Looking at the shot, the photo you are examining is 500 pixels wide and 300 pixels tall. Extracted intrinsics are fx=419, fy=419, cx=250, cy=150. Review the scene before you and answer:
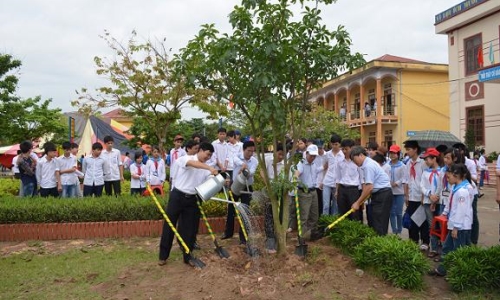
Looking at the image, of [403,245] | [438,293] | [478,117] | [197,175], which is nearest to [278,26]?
[197,175]

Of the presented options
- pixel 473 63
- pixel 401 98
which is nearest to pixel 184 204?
pixel 473 63

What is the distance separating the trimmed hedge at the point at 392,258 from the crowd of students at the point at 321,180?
0.53 m

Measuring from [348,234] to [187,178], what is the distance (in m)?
2.30

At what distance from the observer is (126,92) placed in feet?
48.9

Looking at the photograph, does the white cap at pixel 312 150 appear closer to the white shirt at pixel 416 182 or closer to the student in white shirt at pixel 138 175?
the white shirt at pixel 416 182

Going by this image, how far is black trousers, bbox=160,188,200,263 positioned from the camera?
219 inches

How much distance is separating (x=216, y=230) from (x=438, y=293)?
400cm

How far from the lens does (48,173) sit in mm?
8406

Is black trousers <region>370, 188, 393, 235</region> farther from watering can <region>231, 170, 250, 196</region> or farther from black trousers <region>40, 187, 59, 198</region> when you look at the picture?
black trousers <region>40, 187, 59, 198</region>

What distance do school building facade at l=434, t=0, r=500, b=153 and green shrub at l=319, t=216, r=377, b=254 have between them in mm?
16181

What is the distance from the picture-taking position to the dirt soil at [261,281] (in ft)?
14.8

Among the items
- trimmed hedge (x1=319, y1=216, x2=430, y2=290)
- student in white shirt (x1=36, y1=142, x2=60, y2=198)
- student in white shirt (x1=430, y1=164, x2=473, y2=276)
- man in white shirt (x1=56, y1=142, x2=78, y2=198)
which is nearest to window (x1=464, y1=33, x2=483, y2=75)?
student in white shirt (x1=430, y1=164, x2=473, y2=276)

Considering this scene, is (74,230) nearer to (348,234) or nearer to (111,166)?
(111,166)

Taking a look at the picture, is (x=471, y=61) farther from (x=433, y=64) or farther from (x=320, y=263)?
(x=320, y=263)
